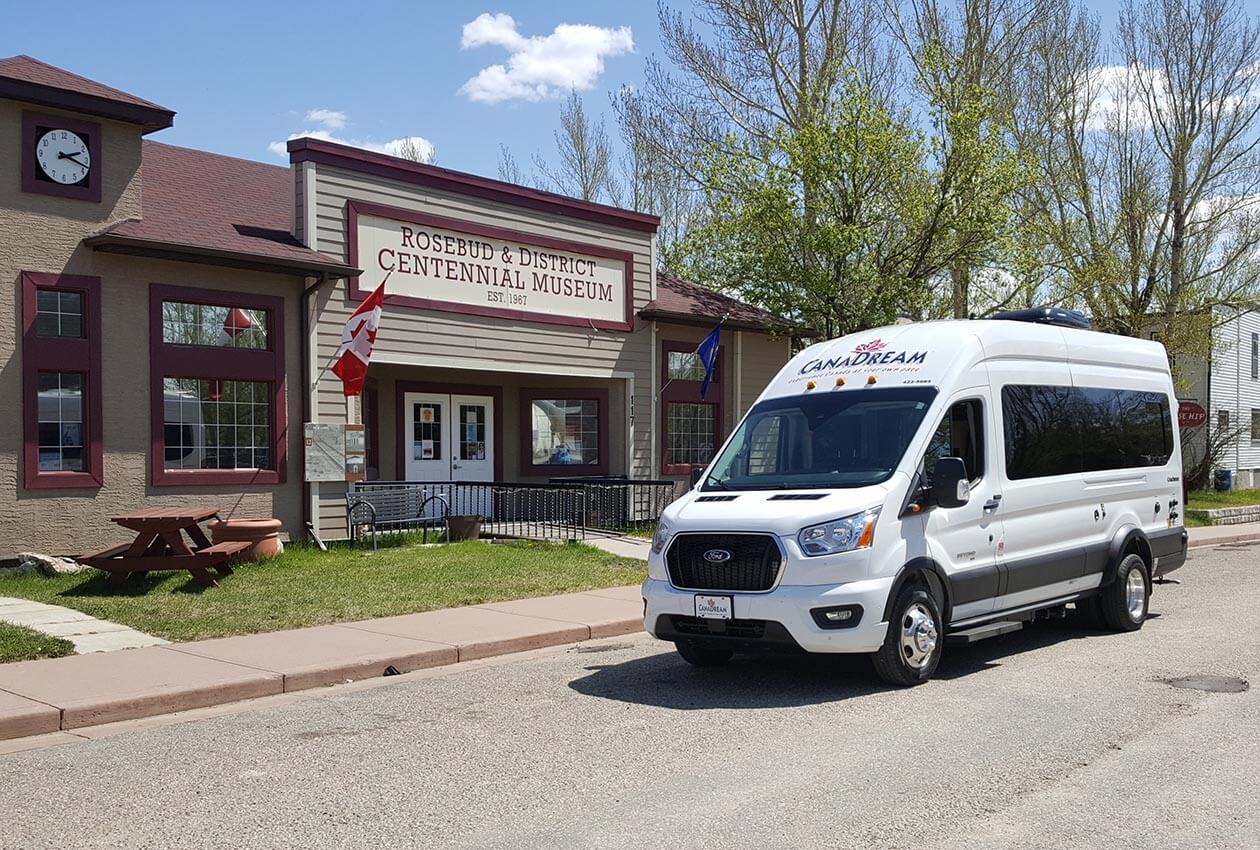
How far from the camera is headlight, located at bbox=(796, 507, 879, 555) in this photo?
7926 mm

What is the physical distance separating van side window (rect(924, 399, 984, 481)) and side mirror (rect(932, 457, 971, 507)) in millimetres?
401

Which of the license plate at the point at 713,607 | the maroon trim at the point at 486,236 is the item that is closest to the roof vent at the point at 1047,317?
the license plate at the point at 713,607

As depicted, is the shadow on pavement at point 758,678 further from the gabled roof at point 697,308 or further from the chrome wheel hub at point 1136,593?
the gabled roof at point 697,308

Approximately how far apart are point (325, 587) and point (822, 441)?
636cm

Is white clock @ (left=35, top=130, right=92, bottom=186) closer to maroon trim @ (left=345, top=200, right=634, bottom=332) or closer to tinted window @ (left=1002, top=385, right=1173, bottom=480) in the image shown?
maroon trim @ (left=345, top=200, right=634, bottom=332)

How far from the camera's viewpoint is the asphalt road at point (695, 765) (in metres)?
5.27

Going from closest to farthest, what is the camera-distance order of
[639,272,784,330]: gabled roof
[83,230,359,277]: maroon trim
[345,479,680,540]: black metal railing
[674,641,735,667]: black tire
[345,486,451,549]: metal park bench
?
[674,641,735,667]: black tire → [83,230,359,277]: maroon trim → [345,486,451,549]: metal park bench → [345,479,680,540]: black metal railing → [639,272,784,330]: gabled roof

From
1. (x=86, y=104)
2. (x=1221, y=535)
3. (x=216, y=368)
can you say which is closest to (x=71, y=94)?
(x=86, y=104)

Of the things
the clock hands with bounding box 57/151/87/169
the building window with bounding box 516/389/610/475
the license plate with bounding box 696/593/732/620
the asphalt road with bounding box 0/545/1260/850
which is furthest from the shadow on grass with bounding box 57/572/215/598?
the building window with bounding box 516/389/610/475

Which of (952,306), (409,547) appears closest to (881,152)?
(952,306)

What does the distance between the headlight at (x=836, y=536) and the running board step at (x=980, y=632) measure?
1411 mm

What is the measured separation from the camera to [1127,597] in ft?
35.1

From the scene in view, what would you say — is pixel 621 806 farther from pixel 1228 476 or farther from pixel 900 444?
pixel 1228 476

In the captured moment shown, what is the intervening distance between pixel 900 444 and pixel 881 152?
1385 centimetres
